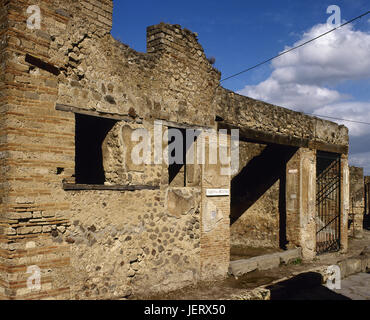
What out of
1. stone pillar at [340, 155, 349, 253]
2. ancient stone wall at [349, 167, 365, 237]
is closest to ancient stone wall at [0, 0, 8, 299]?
stone pillar at [340, 155, 349, 253]

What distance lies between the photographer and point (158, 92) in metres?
6.36

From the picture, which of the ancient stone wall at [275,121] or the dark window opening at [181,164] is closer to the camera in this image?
the dark window opening at [181,164]

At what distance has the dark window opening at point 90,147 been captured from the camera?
19.5 ft

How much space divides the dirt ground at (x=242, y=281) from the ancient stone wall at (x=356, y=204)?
3872mm

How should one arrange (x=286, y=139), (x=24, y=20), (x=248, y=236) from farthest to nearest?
(x=248, y=236)
(x=286, y=139)
(x=24, y=20)

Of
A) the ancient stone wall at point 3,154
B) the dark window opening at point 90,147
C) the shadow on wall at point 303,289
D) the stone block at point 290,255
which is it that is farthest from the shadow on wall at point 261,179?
the ancient stone wall at point 3,154

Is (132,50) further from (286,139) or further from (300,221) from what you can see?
(300,221)

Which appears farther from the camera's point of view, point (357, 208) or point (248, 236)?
point (357, 208)

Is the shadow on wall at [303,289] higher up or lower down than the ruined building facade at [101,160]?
lower down

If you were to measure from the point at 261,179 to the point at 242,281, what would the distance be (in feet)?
12.6

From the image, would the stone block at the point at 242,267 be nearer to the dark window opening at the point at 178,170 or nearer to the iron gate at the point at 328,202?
the dark window opening at the point at 178,170

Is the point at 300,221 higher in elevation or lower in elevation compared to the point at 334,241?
higher
